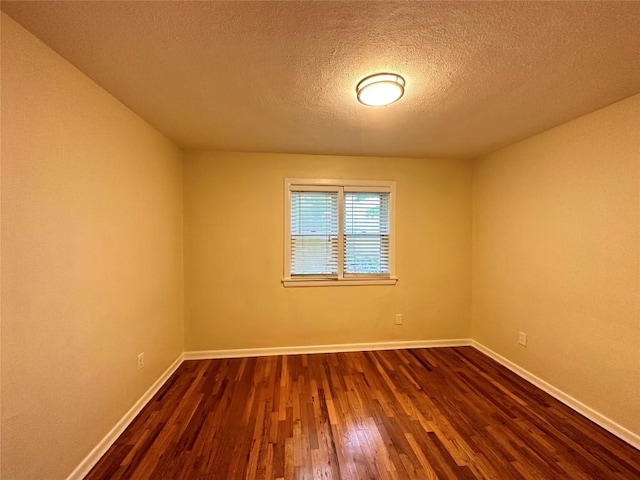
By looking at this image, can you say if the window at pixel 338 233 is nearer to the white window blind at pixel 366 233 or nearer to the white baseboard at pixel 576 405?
the white window blind at pixel 366 233

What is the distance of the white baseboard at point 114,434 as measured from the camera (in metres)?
1.53

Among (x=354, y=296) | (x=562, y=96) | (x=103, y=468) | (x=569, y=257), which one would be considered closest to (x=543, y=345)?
(x=569, y=257)

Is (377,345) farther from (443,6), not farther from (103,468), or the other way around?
(443,6)

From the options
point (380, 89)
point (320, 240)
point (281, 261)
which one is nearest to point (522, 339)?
point (320, 240)

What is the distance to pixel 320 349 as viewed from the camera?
3.20 metres

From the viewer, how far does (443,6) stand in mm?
1080

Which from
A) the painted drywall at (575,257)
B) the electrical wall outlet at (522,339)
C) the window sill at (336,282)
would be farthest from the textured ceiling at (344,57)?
the electrical wall outlet at (522,339)

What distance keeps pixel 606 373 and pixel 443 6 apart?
267 cm

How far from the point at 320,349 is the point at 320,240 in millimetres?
1326

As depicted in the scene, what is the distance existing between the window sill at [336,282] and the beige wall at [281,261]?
55 millimetres

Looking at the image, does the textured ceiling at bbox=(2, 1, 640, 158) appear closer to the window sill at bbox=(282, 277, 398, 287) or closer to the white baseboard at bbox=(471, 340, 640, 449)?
the window sill at bbox=(282, 277, 398, 287)

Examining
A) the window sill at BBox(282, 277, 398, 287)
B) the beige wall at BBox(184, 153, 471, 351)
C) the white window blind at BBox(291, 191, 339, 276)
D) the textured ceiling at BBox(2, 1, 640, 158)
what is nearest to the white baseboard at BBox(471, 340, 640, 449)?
the beige wall at BBox(184, 153, 471, 351)

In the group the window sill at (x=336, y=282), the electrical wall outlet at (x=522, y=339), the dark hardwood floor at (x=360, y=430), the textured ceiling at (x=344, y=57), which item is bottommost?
the dark hardwood floor at (x=360, y=430)

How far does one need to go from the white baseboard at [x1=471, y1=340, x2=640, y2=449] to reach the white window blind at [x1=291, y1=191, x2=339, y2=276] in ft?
7.01
